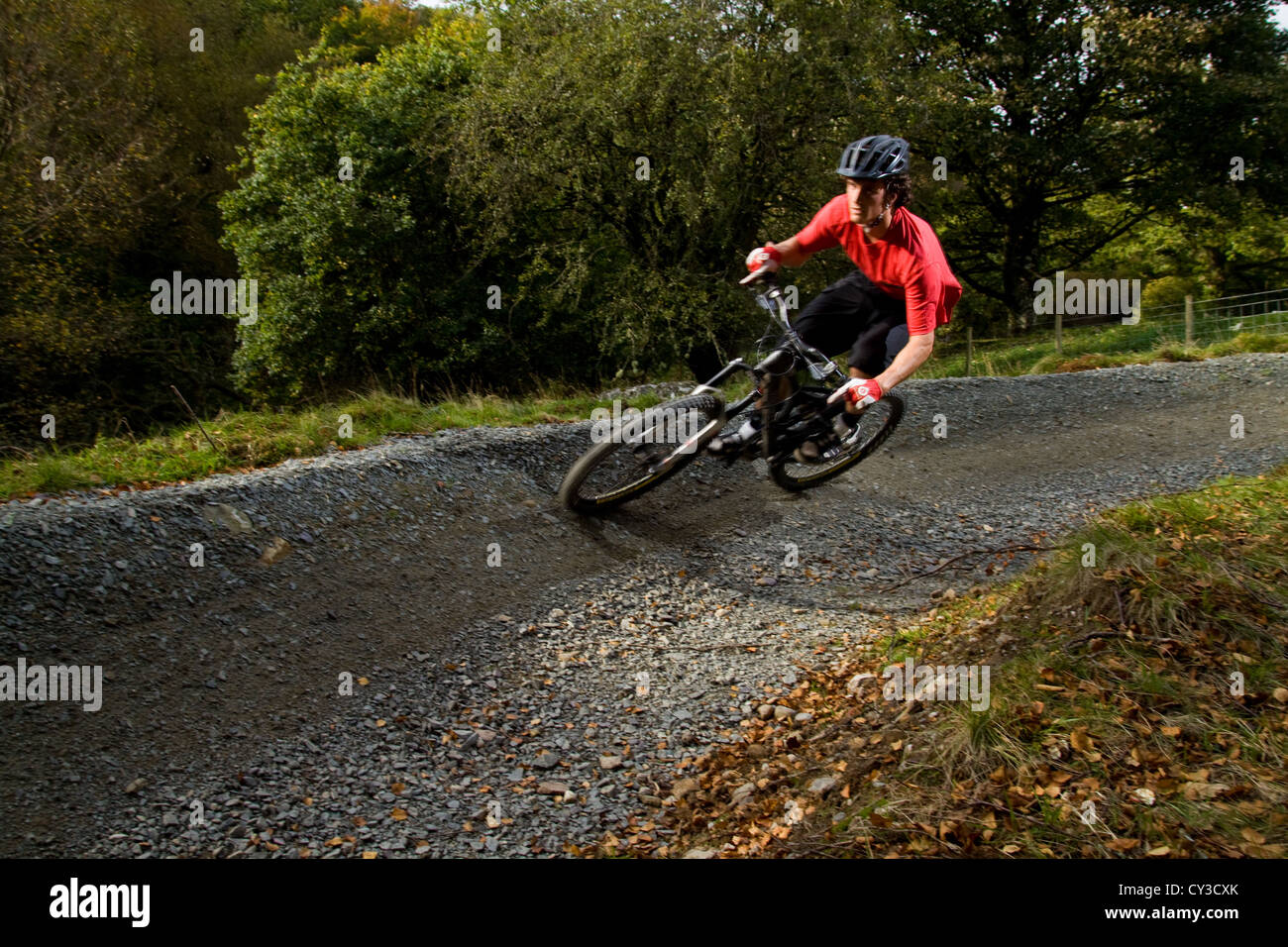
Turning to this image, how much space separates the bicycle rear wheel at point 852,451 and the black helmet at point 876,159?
2.56 meters

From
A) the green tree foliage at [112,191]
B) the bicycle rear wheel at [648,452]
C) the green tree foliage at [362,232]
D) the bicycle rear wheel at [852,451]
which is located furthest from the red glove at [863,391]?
the green tree foliage at [362,232]

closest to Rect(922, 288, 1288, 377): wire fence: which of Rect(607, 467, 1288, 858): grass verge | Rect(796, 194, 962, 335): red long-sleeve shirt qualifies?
Rect(796, 194, 962, 335): red long-sleeve shirt

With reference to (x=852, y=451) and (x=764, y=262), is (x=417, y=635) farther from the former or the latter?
(x=852, y=451)

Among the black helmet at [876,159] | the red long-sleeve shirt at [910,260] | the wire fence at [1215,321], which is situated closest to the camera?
the black helmet at [876,159]

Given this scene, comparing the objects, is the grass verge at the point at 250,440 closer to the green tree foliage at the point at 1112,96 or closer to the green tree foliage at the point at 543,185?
the green tree foliage at the point at 543,185

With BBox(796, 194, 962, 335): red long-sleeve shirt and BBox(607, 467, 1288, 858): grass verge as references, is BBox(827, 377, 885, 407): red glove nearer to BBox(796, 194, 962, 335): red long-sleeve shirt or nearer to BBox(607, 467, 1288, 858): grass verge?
BBox(796, 194, 962, 335): red long-sleeve shirt

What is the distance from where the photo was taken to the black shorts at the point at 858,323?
23.1ft

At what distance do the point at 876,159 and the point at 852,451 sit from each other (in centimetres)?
326

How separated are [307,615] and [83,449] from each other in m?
4.22

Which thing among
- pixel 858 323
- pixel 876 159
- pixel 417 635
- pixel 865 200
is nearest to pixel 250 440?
pixel 417 635

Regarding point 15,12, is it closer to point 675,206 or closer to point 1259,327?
point 675,206

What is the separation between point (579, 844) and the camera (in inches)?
173

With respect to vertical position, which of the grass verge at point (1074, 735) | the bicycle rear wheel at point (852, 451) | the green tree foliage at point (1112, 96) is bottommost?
the grass verge at point (1074, 735)

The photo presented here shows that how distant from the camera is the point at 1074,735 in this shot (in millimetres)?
4152
